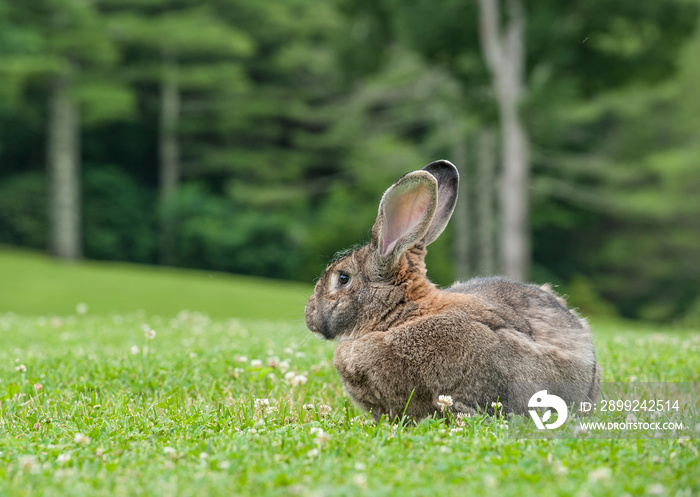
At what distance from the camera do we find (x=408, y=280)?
426 centimetres

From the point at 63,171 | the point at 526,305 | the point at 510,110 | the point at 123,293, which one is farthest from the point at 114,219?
the point at 526,305

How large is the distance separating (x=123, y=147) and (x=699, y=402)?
38571mm

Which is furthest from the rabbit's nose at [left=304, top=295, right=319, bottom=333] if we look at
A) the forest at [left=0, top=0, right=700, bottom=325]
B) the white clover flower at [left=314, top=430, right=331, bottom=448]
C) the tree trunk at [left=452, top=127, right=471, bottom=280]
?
the tree trunk at [left=452, top=127, right=471, bottom=280]

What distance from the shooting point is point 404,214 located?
4172 mm

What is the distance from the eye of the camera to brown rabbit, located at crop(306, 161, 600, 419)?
3850mm

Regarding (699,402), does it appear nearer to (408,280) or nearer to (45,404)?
(408,280)

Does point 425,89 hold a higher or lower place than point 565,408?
higher

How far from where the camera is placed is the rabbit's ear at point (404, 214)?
4.05 m

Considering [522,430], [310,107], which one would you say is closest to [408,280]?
[522,430]

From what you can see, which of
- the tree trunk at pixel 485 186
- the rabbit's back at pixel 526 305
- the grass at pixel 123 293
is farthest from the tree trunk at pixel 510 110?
the rabbit's back at pixel 526 305

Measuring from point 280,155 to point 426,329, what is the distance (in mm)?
35924

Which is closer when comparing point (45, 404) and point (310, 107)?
point (45, 404)

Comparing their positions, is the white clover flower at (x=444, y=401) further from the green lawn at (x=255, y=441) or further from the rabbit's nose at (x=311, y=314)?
the rabbit's nose at (x=311, y=314)

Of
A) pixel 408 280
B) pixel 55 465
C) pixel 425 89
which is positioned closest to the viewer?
pixel 55 465
